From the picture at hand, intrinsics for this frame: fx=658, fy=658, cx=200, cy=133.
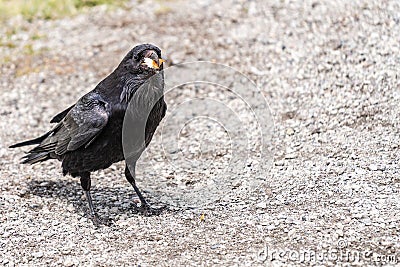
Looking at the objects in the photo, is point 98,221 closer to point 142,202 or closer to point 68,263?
point 142,202

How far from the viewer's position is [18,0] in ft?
42.9

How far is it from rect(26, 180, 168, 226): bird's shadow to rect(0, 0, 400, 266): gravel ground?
23mm

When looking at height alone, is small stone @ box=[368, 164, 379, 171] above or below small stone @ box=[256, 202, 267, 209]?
above

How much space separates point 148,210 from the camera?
6.57 meters

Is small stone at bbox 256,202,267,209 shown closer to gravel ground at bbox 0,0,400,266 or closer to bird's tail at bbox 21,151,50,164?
gravel ground at bbox 0,0,400,266

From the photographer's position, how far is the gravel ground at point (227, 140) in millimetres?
5699

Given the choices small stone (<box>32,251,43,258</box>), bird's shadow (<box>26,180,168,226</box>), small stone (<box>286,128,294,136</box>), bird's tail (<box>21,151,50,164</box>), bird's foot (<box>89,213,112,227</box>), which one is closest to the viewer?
small stone (<box>32,251,43,258</box>)

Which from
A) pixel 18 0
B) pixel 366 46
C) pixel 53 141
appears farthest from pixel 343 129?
pixel 18 0

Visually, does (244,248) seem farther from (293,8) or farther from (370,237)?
(293,8)

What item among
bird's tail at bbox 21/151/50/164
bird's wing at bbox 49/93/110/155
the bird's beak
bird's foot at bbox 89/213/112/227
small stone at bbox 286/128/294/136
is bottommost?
bird's foot at bbox 89/213/112/227

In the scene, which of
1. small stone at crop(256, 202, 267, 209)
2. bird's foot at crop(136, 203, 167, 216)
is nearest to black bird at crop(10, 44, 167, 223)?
bird's foot at crop(136, 203, 167, 216)

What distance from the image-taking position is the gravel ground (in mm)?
5699

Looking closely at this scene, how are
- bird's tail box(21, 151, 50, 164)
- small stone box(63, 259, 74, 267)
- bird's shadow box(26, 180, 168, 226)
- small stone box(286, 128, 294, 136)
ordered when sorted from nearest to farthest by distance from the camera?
1. small stone box(63, 259, 74, 267)
2. bird's shadow box(26, 180, 168, 226)
3. bird's tail box(21, 151, 50, 164)
4. small stone box(286, 128, 294, 136)

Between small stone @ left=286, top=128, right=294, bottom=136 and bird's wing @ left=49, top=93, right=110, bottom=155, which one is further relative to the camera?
small stone @ left=286, top=128, right=294, bottom=136
